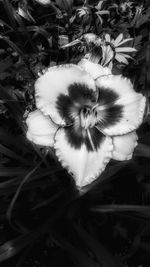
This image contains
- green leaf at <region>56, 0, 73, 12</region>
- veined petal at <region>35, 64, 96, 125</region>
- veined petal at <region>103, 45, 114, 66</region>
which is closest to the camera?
veined petal at <region>35, 64, 96, 125</region>

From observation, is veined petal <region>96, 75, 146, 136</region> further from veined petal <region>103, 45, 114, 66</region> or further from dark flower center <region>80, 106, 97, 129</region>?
veined petal <region>103, 45, 114, 66</region>

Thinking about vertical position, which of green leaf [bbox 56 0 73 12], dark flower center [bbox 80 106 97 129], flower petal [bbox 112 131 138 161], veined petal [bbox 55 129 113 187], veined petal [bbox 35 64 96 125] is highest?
veined petal [bbox 35 64 96 125]

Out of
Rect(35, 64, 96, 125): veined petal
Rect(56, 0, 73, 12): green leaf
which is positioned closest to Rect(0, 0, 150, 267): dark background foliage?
Rect(56, 0, 73, 12): green leaf

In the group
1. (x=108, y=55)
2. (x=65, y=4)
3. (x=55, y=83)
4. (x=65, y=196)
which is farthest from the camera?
(x=65, y=4)

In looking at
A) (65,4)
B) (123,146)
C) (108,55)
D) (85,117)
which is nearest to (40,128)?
(85,117)

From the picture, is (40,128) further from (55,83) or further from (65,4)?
(65,4)

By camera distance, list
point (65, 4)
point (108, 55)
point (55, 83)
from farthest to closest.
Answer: point (65, 4), point (108, 55), point (55, 83)

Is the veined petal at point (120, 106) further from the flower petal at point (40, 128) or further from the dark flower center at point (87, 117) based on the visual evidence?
the flower petal at point (40, 128)
